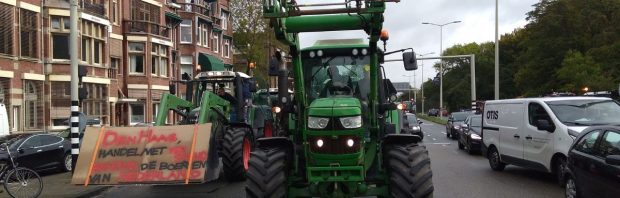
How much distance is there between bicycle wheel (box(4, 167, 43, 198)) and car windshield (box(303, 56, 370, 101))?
5.80m

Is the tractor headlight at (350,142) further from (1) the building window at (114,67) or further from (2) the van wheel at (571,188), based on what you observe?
(1) the building window at (114,67)

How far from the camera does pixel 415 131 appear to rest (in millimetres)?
28172

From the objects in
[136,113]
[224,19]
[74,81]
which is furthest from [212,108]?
[224,19]

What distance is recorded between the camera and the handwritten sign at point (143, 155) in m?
10.1

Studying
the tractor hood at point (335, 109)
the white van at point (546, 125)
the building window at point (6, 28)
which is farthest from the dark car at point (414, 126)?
the tractor hood at point (335, 109)

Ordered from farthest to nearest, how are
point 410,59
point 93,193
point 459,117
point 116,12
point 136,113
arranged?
point 136,113, point 116,12, point 459,117, point 93,193, point 410,59

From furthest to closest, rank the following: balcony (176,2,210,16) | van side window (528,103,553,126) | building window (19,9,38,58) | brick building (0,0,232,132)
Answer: balcony (176,2,210,16) < building window (19,9,38,58) < brick building (0,0,232,132) < van side window (528,103,553,126)

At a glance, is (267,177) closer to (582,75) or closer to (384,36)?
(384,36)

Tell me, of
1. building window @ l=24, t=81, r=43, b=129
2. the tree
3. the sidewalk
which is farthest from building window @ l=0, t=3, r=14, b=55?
the tree

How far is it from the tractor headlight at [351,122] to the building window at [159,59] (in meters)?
31.8

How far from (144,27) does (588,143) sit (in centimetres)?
3222

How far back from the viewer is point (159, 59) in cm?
3919

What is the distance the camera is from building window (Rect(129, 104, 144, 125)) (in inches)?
1479

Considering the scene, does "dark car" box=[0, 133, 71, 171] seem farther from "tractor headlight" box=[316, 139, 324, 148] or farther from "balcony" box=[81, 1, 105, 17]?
"balcony" box=[81, 1, 105, 17]
